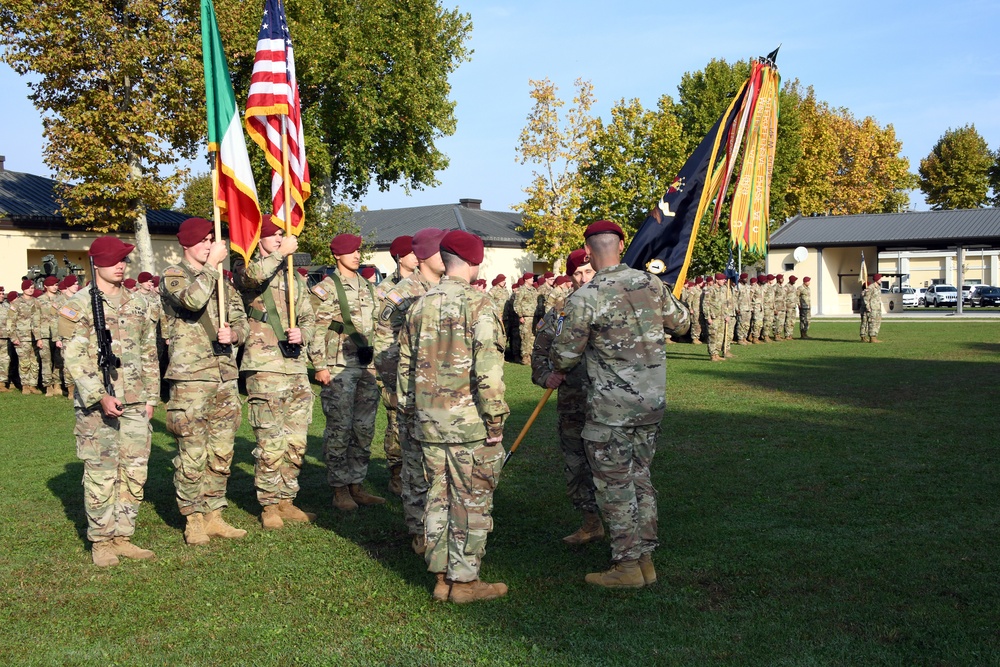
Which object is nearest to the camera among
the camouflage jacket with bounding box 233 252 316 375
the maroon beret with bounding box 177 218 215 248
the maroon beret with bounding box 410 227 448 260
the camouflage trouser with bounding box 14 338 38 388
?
the maroon beret with bounding box 410 227 448 260

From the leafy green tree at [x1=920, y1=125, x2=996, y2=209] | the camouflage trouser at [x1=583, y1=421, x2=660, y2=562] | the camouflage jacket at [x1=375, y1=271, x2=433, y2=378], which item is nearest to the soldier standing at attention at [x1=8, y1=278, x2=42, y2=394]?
the camouflage jacket at [x1=375, y1=271, x2=433, y2=378]

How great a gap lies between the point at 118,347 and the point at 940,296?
54.5m

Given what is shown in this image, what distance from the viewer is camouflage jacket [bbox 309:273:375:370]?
807 centimetres

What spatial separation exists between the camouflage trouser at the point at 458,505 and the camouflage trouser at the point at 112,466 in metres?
2.56

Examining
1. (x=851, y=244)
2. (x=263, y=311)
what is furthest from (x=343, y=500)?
(x=851, y=244)

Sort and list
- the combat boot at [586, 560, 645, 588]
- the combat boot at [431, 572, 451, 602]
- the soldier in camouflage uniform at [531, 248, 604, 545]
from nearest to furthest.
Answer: the combat boot at [431, 572, 451, 602] → the combat boot at [586, 560, 645, 588] → the soldier in camouflage uniform at [531, 248, 604, 545]

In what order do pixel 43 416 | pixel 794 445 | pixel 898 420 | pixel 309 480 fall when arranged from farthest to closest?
pixel 43 416 → pixel 898 420 → pixel 794 445 → pixel 309 480

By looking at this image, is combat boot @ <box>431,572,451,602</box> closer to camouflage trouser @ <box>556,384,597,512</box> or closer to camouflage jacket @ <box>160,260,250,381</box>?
camouflage trouser @ <box>556,384,597,512</box>

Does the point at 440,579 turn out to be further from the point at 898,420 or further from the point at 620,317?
the point at 898,420

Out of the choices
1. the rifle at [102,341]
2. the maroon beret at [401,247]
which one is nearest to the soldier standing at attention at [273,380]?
the rifle at [102,341]

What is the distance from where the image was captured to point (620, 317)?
576 centimetres

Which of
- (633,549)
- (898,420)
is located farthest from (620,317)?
(898,420)

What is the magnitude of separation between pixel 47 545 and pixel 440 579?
3.48 metres

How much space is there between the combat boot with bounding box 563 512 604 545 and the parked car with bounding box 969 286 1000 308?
1988 inches
